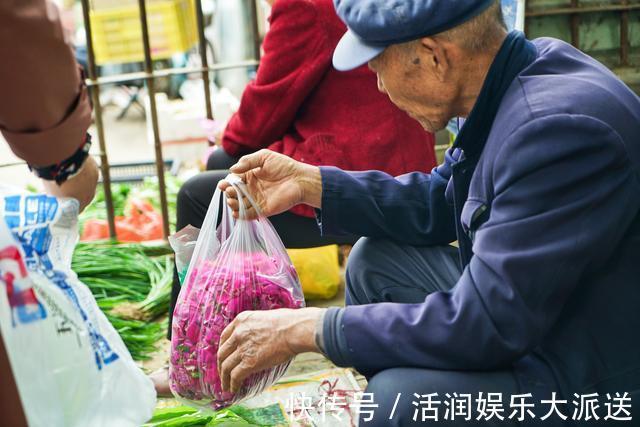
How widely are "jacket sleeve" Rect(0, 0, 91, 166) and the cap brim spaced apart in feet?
2.02

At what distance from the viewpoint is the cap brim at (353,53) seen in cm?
189

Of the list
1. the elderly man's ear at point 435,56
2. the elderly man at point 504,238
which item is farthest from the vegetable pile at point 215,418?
the elderly man's ear at point 435,56

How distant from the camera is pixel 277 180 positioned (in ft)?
7.68

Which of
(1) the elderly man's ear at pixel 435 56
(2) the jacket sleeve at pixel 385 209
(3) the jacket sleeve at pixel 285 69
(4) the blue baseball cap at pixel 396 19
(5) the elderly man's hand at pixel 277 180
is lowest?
(2) the jacket sleeve at pixel 385 209

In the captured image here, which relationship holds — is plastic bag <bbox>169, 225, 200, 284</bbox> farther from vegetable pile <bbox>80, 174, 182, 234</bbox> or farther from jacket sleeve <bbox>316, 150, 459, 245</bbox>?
vegetable pile <bbox>80, 174, 182, 234</bbox>

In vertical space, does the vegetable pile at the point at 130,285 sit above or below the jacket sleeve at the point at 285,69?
below

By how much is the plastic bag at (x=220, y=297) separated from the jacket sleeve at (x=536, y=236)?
0.56 m

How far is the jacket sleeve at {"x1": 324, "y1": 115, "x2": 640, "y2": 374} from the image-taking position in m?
1.64

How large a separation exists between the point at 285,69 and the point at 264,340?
1.26 meters

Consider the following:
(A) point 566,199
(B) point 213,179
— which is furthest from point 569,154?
(B) point 213,179

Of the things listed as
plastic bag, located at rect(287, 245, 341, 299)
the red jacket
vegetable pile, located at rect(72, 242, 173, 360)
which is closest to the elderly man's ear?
the red jacket

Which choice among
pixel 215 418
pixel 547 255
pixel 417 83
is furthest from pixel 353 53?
pixel 215 418

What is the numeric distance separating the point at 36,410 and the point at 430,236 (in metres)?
1.19

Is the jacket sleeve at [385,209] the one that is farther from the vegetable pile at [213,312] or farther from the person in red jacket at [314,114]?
the person in red jacket at [314,114]
